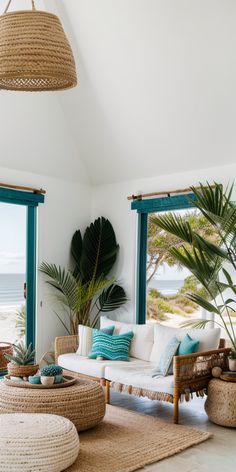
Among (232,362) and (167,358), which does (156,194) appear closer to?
(167,358)

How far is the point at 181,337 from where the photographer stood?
5312mm

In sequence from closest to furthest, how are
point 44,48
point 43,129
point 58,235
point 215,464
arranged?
point 44,48 < point 215,464 < point 43,129 < point 58,235

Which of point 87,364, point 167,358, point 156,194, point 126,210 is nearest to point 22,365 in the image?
point 87,364

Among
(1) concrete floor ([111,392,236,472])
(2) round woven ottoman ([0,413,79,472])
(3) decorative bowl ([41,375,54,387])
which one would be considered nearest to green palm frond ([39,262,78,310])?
(1) concrete floor ([111,392,236,472])

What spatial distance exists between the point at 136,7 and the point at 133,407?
151 inches

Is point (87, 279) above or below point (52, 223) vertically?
below

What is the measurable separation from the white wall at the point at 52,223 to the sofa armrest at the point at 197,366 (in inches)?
105

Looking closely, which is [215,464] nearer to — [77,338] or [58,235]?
[77,338]

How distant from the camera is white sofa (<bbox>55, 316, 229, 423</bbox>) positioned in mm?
4723

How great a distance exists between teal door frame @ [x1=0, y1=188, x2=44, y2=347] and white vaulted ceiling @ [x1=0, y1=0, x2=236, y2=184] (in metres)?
0.43

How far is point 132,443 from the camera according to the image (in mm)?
4109

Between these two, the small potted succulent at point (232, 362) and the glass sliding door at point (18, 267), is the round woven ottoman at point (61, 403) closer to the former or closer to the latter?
the small potted succulent at point (232, 362)

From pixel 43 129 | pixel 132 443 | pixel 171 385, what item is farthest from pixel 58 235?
pixel 132 443

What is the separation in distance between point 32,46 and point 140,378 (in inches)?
123
